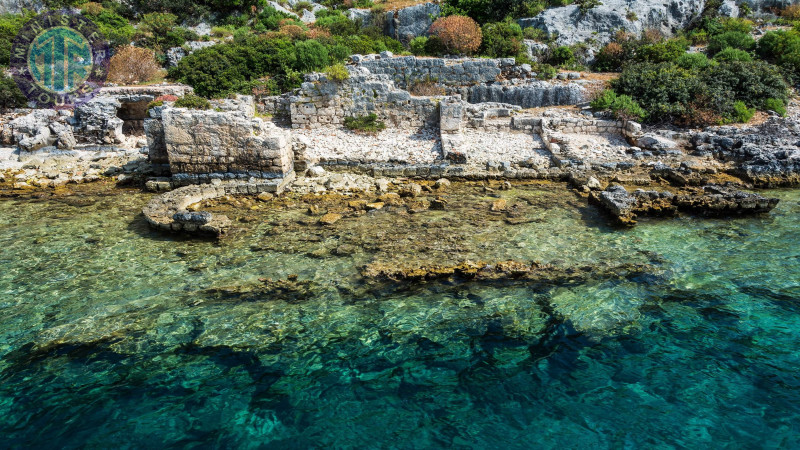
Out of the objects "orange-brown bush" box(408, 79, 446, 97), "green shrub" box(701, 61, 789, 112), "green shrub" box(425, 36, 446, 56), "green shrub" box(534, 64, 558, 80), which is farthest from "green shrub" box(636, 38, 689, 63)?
"orange-brown bush" box(408, 79, 446, 97)

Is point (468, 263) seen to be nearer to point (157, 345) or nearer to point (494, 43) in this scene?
point (157, 345)

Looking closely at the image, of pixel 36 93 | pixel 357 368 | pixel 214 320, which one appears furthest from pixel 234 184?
pixel 36 93

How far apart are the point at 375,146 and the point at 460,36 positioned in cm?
1092

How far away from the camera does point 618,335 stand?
5.78 metres

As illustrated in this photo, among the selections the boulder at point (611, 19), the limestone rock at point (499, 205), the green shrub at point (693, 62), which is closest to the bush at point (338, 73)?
the limestone rock at point (499, 205)

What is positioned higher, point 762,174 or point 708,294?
point 762,174

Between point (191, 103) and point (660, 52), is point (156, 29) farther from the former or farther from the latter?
point (660, 52)

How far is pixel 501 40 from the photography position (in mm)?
21938

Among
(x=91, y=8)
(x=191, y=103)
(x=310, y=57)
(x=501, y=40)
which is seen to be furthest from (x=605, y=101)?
(x=91, y=8)

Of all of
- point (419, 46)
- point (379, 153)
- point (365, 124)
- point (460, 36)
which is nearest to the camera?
point (379, 153)

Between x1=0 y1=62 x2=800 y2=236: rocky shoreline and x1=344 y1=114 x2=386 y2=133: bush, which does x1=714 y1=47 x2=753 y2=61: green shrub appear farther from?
x1=344 y1=114 x2=386 y2=133: bush

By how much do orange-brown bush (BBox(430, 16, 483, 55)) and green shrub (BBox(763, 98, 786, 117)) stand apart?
12.5 metres

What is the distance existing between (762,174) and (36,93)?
83.7ft

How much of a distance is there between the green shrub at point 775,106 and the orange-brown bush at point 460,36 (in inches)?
490
